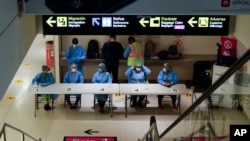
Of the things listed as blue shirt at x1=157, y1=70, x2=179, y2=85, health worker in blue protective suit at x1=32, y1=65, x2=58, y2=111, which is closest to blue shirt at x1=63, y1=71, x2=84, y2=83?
health worker in blue protective suit at x1=32, y1=65, x2=58, y2=111

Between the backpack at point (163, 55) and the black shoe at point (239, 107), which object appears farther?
the backpack at point (163, 55)

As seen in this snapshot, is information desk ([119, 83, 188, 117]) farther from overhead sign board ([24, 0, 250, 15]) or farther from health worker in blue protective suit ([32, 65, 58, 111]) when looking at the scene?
overhead sign board ([24, 0, 250, 15])

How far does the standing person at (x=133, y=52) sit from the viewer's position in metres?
13.8

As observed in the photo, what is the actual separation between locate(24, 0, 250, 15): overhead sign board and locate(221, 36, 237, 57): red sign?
20.5 ft

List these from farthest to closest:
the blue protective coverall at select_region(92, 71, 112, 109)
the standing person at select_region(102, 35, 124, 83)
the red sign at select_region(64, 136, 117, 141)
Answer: the standing person at select_region(102, 35, 124, 83) < the blue protective coverall at select_region(92, 71, 112, 109) < the red sign at select_region(64, 136, 117, 141)

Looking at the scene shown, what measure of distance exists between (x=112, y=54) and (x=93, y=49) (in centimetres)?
84

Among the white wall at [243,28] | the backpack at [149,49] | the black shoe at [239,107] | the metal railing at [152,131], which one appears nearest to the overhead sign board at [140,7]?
the white wall at [243,28]

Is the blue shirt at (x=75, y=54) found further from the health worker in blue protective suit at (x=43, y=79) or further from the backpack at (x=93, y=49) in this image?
the health worker in blue protective suit at (x=43, y=79)

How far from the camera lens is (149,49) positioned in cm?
1484

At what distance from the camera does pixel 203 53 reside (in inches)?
597

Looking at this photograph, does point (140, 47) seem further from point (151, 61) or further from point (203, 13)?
point (203, 13)

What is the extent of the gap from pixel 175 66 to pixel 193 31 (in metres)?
6.55

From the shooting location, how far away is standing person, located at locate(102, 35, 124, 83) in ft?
45.9

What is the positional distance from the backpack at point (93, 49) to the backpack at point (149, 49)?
1.44m
